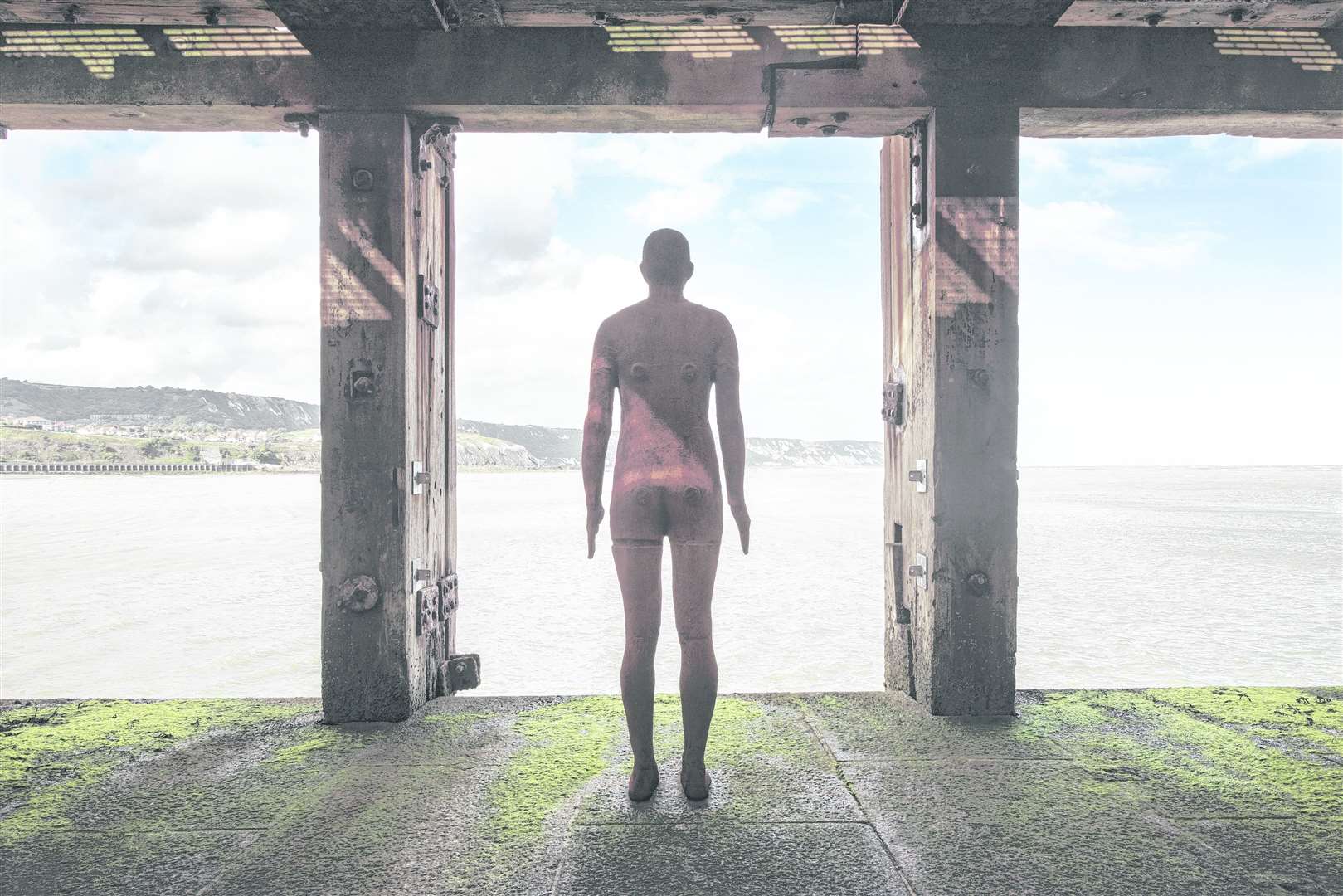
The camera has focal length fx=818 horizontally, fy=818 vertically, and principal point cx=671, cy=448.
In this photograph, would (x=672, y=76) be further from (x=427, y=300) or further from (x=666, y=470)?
(x=666, y=470)

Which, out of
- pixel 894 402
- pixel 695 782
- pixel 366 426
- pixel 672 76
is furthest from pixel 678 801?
pixel 672 76

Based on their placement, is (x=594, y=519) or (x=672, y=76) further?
(x=672, y=76)

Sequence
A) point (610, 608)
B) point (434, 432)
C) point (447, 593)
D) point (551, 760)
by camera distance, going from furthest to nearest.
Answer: point (610, 608), point (447, 593), point (434, 432), point (551, 760)

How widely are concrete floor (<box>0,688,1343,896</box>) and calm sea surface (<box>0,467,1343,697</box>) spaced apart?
5883mm

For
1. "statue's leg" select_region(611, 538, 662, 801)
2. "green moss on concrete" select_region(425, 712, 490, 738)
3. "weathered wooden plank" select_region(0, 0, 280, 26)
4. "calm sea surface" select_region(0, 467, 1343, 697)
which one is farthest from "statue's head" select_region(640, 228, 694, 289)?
"calm sea surface" select_region(0, 467, 1343, 697)

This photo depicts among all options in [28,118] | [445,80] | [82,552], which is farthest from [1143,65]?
[82,552]

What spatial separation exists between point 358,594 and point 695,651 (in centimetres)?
185

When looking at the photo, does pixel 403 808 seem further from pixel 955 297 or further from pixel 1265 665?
pixel 1265 665

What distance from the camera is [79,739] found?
3592mm

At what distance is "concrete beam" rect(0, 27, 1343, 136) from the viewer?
12.7 ft

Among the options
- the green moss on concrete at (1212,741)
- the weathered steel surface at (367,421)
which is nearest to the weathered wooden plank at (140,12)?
the weathered steel surface at (367,421)

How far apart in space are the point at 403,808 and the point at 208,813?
2.13ft

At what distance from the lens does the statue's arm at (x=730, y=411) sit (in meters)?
2.85

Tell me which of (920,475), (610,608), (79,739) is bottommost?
(610,608)
